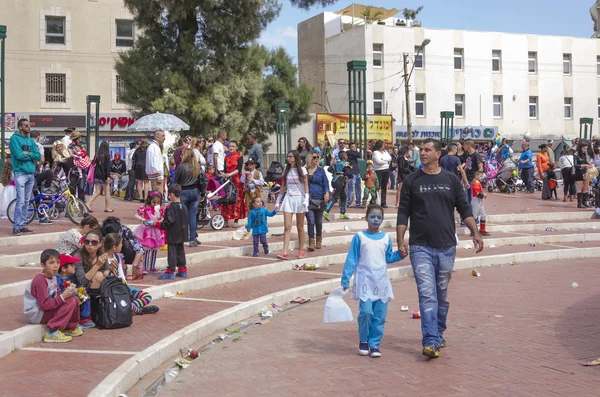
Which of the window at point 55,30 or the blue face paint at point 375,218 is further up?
the window at point 55,30

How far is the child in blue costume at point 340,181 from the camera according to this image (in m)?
18.2

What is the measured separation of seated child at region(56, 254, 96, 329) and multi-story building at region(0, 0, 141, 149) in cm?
3265

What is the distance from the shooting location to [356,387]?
6445 mm

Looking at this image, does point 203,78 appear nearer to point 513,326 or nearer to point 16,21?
point 16,21

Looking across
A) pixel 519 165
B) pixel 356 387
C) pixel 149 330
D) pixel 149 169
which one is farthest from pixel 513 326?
pixel 519 165

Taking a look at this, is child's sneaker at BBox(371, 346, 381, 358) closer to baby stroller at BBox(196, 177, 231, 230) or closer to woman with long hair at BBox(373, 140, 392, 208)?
baby stroller at BBox(196, 177, 231, 230)

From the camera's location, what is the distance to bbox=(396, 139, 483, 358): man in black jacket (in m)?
7.34

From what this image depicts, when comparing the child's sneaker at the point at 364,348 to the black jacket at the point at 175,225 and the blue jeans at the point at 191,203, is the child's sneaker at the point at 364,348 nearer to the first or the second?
the black jacket at the point at 175,225

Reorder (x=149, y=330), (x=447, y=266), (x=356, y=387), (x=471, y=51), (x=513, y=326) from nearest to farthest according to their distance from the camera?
(x=356, y=387) → (x=447, y=266) → (x=149, y=330) → (x=513, y=326) → (x=471, y=51)

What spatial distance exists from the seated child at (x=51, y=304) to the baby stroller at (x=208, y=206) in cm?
764

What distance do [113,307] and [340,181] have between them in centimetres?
1029

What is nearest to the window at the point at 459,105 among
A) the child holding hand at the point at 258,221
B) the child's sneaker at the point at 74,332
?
the child holding hand at the point at 258,221

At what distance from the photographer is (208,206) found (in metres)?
16.0

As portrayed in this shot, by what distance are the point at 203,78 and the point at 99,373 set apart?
2249 cm
